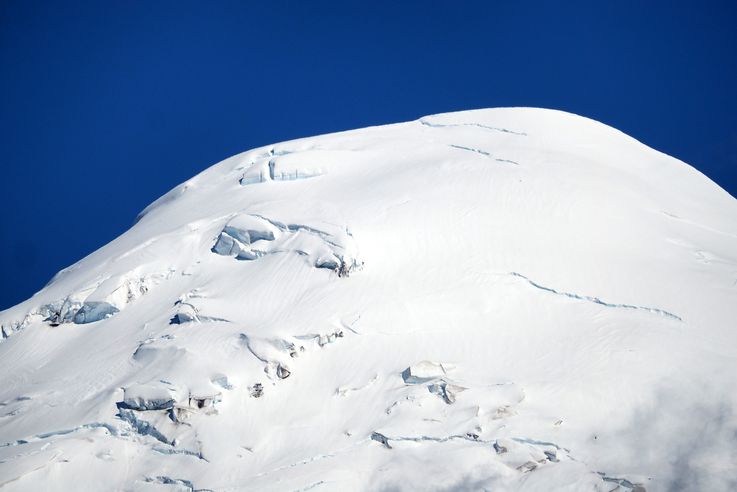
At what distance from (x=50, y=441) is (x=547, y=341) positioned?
1288 cm

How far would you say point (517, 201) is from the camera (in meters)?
22.8

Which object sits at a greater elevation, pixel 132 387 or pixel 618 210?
pixel 618 210

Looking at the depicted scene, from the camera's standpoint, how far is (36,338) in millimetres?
21500

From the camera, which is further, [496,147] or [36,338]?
[496,147]

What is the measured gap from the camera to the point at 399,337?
18203 millimetres

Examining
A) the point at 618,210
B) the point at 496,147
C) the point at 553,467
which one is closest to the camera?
the point at 553,467

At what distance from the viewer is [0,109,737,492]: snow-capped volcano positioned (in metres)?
15.0

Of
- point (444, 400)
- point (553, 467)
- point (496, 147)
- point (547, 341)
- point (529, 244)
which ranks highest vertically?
point (496, 147)

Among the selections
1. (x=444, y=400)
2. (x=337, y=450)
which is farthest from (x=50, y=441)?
(x=444, y=400)

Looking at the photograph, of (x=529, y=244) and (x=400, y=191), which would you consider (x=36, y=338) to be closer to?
(x=400, y=191)

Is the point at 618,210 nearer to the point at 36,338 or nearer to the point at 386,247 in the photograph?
the point at 386,247

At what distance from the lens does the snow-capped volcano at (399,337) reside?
15.0 metres

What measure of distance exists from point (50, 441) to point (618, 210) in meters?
18.3

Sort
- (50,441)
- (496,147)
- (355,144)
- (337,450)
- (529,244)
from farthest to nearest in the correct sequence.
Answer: (355,144) < (496,147) < (529,244) < (50,441) < (337,450)
